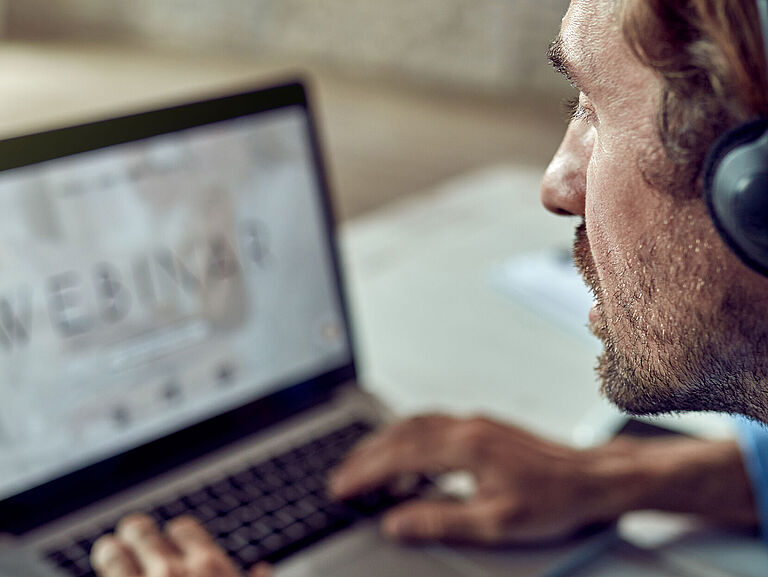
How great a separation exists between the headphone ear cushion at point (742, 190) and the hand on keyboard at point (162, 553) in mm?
499

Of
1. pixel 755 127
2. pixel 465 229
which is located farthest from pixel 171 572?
pixel 465 229

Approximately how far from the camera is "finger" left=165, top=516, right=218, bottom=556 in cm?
76

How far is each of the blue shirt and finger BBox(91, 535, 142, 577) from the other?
0.58m

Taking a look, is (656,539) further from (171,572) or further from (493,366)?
(171,572)

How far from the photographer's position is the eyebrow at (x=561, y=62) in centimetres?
51

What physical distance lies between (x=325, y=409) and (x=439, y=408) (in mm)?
137

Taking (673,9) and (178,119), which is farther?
(178,119)

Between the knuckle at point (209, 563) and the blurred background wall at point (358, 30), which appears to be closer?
the knuckle at point (209, 563)

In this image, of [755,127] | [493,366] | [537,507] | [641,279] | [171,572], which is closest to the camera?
[755,127]

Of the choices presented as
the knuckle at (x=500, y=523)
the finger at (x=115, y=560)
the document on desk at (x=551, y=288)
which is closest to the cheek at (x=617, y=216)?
the knuckle at (x=500, y=523)

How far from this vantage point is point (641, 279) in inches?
20.4

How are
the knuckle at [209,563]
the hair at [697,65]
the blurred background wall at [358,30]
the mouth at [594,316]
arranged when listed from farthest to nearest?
the blurred background wall at [358,30], the knuckle at [209,563], the mouth at [594,316], the hair at [697,65]

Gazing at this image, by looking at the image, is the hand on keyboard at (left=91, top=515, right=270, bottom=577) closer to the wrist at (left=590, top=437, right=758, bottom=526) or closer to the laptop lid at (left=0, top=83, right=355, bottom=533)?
the laptop lid at (left=0, top=83, right=355, bottom=533)

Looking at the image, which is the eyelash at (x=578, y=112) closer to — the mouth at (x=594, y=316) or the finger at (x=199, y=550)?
the mouth at (x=594, y=316)
